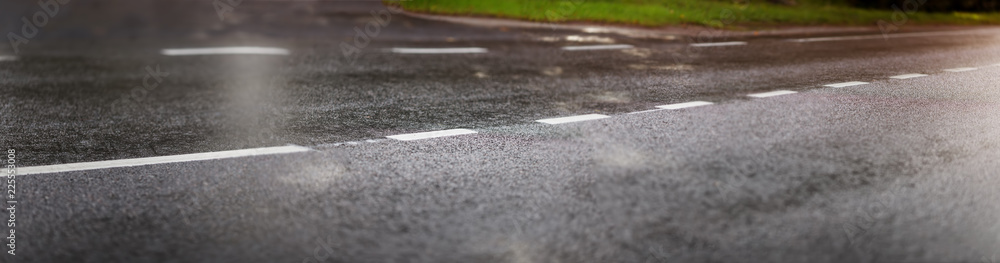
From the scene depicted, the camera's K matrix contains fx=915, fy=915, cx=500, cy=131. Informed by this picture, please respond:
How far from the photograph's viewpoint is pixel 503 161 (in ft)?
18.4

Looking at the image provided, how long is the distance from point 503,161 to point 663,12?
13.8 metres

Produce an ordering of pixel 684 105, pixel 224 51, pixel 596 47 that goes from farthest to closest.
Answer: pixel 596 47 < pixel 224 51 < pixel 684 105

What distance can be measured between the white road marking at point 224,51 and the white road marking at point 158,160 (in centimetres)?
604

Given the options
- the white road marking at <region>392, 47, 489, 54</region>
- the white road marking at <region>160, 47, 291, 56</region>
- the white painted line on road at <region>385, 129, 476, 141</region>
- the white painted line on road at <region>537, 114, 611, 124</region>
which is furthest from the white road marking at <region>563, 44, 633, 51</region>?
the white painted line on road at <region>385, 129, 476, 141</region>

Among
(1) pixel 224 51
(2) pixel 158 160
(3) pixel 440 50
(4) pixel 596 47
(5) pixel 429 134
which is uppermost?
(5) pixel 429 134

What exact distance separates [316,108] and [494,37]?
673 centimetres

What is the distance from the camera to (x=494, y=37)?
14.3 m

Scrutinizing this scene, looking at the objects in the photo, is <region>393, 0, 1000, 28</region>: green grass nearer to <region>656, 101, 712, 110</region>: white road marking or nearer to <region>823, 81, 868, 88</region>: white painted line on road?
<region>823, 81, 868, 88</region>: white painted line on road

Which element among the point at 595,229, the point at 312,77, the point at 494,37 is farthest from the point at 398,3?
the point at 595,229

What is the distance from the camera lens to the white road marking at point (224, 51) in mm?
Result: 11859

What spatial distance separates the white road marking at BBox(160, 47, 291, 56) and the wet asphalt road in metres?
0.41

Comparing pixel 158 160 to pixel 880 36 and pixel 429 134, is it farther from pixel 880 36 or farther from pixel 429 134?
pixel 880 36

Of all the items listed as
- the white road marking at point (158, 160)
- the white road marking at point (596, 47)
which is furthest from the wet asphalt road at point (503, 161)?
the white road marking at point (596, 47)


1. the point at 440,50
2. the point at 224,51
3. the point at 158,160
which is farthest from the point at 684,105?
the point at 224,51
